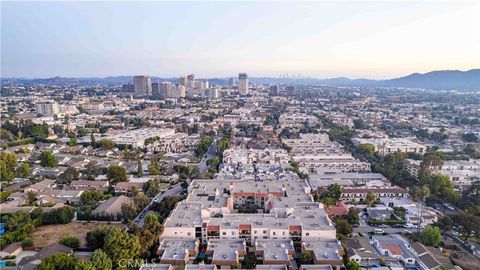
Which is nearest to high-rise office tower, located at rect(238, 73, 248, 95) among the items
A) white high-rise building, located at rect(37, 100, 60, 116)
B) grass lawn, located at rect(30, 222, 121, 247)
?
white high-rise building, located at rect(37, 100, 60, 116)

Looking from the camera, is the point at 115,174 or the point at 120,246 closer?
the point at 120,246

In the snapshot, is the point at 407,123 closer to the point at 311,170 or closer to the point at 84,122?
the point at 311,170

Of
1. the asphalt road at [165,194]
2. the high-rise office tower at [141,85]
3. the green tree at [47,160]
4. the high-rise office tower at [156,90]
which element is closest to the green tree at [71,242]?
the asphalt road at [165,194]

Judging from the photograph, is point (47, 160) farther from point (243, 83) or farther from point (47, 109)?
point (243, 83)

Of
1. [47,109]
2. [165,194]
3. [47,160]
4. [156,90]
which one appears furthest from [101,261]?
[156,90]

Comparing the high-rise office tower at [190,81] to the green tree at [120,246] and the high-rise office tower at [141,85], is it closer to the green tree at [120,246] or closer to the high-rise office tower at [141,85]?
the high-rise office tower at [141,85]
